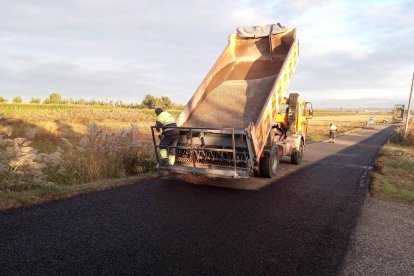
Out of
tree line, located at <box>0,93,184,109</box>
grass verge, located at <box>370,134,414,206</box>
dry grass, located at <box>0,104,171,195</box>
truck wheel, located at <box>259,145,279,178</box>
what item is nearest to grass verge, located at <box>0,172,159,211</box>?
dry grass, located at <box>0,104,171,195</box>

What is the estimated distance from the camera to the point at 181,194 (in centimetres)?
643

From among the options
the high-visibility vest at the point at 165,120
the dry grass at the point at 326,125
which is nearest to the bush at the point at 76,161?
the high-visibility vest at the point at 165,120

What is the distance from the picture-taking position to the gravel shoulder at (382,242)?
387cm

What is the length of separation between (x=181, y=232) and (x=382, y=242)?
289cm

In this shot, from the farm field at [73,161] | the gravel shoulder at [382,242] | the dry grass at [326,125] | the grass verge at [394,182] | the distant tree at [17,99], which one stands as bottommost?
the dry grass at [326,125]

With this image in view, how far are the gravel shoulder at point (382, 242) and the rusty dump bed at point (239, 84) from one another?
3270mm

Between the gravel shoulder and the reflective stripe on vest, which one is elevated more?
the reflective stripe on vest

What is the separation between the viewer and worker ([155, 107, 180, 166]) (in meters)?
7.44

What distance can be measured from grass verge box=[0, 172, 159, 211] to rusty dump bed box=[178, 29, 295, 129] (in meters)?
2.37

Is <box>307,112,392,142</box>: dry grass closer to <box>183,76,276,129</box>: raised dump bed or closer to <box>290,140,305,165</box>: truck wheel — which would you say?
<box>290,140,305,165</box>: truck wheel

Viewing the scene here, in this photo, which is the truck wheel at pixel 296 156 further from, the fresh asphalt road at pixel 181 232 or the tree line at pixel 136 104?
the tree line at pixel 136 104

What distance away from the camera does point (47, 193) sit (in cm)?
579

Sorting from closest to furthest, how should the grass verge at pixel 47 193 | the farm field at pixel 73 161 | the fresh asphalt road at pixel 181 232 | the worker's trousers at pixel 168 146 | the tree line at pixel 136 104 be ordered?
the fresh asphalt road at pixel 181 232 → the grass verge at pixel 47 193 → the farm field at pixel 73 161 → the worker's trousers at pixel 168 146 → the tree line at pixel 136 104

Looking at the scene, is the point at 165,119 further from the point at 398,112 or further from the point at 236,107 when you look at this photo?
the point at 398,112
